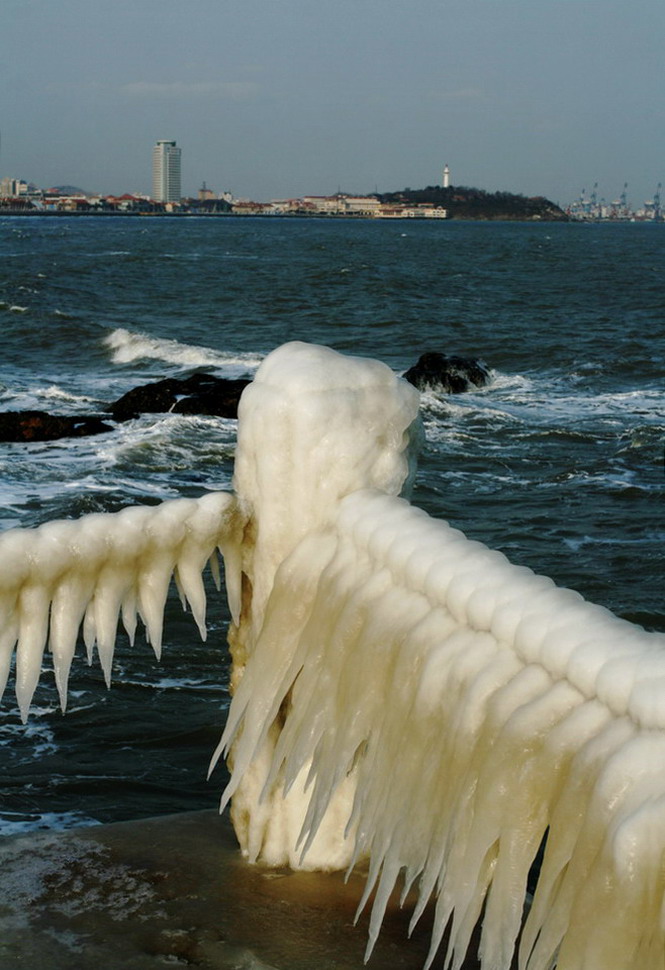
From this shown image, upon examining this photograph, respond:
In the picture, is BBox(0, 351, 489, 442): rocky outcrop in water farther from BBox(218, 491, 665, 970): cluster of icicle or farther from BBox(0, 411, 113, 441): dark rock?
BBox(218, 491, 665, 970): cluster of icicle

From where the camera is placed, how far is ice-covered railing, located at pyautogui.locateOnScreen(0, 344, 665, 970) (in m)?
1.91

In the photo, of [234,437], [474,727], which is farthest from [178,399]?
[474,727]

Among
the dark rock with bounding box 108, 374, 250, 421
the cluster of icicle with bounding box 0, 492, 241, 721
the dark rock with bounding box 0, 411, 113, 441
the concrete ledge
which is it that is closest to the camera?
the cluster of icicle with bounding box 0, 492, 241, 721

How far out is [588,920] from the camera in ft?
6.23

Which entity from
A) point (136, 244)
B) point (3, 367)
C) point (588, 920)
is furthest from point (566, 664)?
point (136, 244)

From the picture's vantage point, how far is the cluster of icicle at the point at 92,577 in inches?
110

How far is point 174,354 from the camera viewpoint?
3422cm

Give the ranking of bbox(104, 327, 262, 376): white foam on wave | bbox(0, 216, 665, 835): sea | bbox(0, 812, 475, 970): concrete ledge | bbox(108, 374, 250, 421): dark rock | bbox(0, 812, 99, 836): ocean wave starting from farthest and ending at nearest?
1. bbox(104, 327, 262, 376): white foam on wave
2. bbox(108, 374, 250, 421): dark rock
3. bbox(0, 216, 665, 835): sea
4. bbox(0, 812, 99, 836): ocean wave
5. bbox(0, 812, 475, 970): concrete ledge

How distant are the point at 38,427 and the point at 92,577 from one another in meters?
18.1

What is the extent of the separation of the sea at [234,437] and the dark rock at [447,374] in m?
0.42

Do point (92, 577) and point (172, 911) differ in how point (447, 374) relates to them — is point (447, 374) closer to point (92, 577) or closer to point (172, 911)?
point (172, 911)

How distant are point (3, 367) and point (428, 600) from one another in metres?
29.7

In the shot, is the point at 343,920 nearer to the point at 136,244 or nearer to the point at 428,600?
the point at 428,600

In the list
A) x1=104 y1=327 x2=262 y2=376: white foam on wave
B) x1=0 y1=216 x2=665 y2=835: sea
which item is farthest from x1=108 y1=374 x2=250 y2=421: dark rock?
x1=104 y1=327 x2=262 y2=376: white foam on wave
